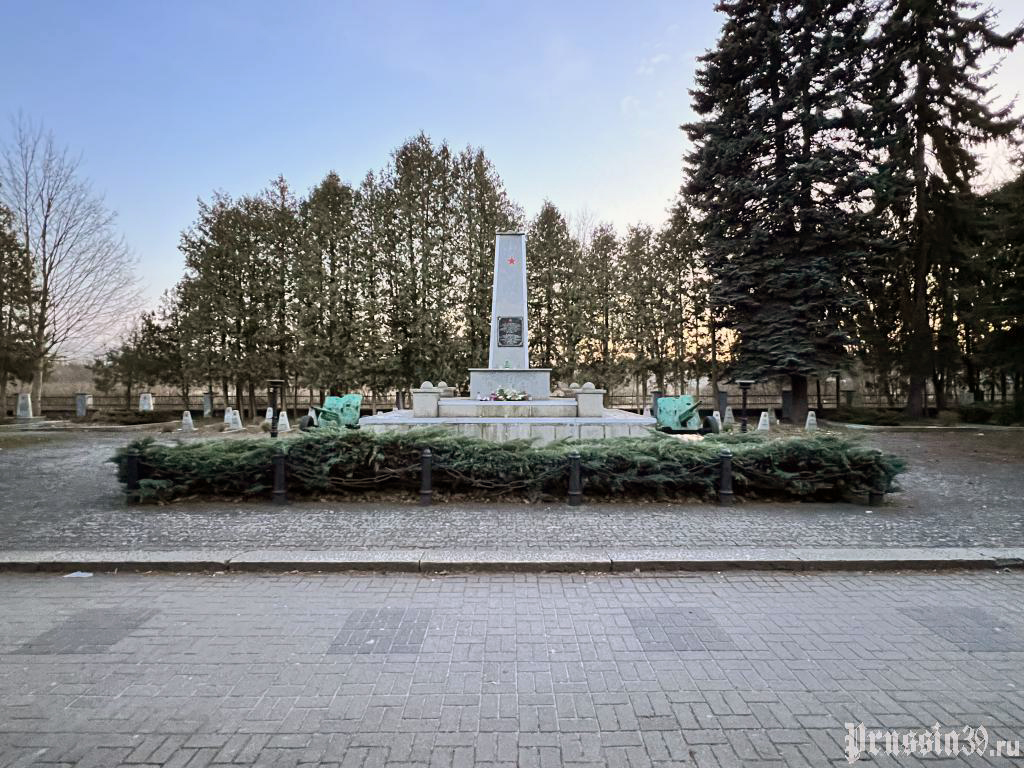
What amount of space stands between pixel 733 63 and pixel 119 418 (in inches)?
1177

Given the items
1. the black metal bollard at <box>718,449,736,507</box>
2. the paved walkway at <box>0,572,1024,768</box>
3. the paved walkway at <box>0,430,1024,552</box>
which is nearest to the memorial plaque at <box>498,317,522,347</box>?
the paved walkway at <box>0,430,1024,552</box>

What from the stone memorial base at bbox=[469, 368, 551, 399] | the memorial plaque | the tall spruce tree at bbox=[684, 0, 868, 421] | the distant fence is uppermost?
the tall spruce tree at bbox=[684, 0, 868, 421]

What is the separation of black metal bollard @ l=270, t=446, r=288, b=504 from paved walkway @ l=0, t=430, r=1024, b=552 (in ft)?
0.63

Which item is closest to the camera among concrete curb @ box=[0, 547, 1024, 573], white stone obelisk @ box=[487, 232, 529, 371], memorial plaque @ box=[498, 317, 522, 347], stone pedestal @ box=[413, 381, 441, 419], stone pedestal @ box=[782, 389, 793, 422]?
concrete curb @ box=[0, 547, 1024, 573]

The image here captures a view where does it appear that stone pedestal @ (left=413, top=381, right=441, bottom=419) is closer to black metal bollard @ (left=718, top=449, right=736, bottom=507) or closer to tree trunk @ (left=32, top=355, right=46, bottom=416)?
black metal bollard @ (left=718, top=449, right=736, bottom=507)

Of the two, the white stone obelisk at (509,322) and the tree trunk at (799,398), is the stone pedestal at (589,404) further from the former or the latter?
the tree trunk at (799,398)

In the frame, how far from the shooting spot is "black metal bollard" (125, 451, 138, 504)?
739cm

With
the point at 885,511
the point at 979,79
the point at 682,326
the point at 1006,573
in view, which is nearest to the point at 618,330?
the point at 682,326

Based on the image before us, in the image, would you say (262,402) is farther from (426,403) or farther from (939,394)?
(939,394)

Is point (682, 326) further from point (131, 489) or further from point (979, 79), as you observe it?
point (131, 489)

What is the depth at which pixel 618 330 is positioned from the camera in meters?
27.4

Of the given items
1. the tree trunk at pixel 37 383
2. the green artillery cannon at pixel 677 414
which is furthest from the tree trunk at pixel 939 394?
the tree trunk at pixel 37 383

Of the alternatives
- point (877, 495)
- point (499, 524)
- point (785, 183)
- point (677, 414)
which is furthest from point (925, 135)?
point (499, 524)

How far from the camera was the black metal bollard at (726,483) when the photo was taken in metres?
7.48
